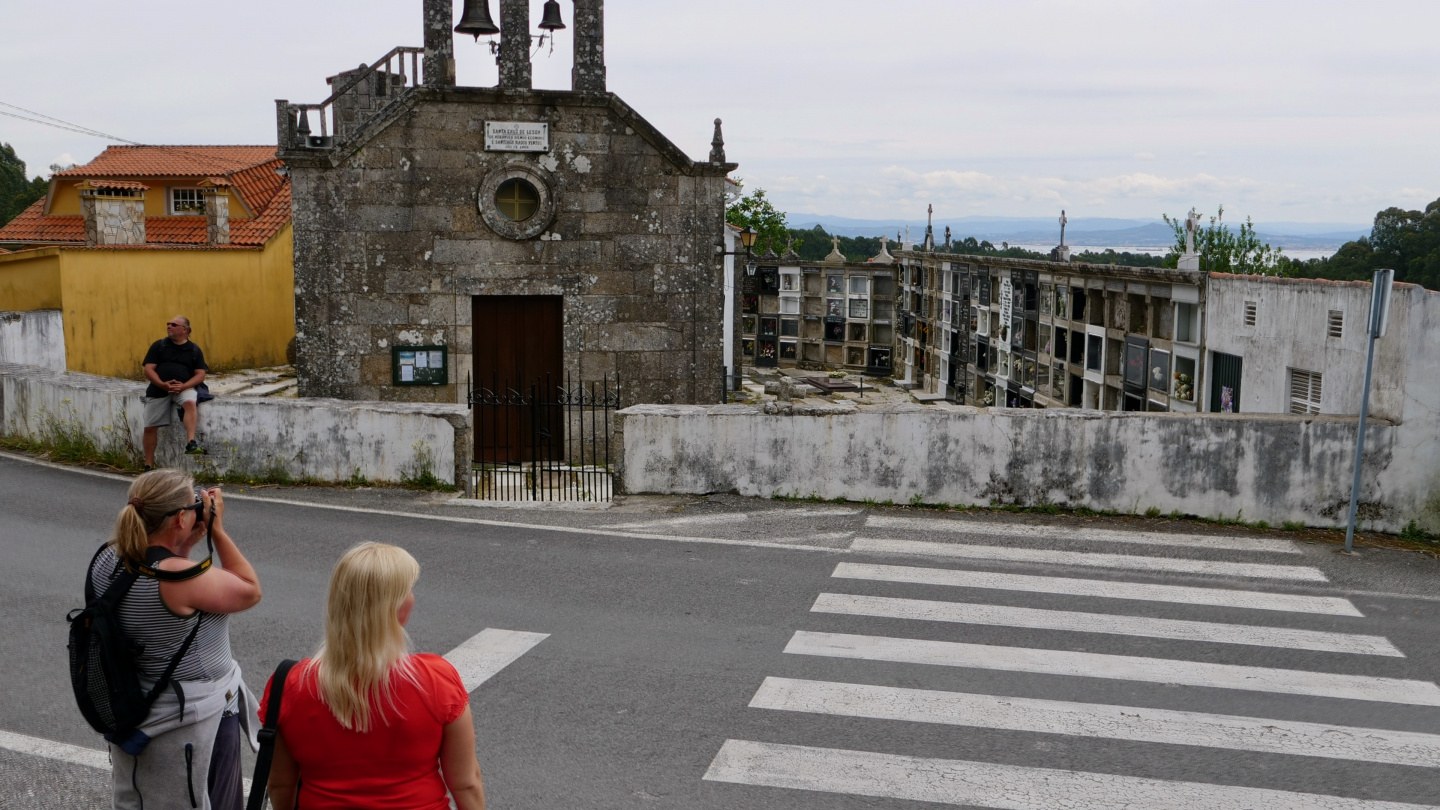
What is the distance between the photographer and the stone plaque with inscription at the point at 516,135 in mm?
15531

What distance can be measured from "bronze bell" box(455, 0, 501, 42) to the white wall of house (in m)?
11.0

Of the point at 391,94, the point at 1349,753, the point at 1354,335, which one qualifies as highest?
the point at 391,94

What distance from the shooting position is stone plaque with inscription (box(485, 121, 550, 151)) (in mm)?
15531

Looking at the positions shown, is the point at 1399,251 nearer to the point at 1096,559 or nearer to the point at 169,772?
the point at 1096,559

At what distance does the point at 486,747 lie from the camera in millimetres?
5664

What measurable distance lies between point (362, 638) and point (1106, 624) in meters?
5.82

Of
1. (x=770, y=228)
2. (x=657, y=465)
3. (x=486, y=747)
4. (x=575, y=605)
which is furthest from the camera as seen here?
(x=770, y=228)

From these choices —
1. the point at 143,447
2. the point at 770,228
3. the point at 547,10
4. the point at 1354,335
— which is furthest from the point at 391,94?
the point at 770,228

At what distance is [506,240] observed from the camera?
51.8ft

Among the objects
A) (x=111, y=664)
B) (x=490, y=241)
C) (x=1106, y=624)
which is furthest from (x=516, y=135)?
(x=111, y=664)

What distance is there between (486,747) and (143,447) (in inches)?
322

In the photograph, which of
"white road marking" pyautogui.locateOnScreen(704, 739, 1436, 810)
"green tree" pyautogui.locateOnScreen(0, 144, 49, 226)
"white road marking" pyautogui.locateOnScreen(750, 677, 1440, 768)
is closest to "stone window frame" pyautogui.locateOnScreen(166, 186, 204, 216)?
"green tree" pyautogui.locateOnScreen(0, 144, 49, 226)

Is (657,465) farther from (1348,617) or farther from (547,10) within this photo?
(547,10)

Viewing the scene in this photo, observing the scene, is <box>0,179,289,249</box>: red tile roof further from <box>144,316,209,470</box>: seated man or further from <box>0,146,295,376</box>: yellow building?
<box>144,316,209,470</box>: seated man
